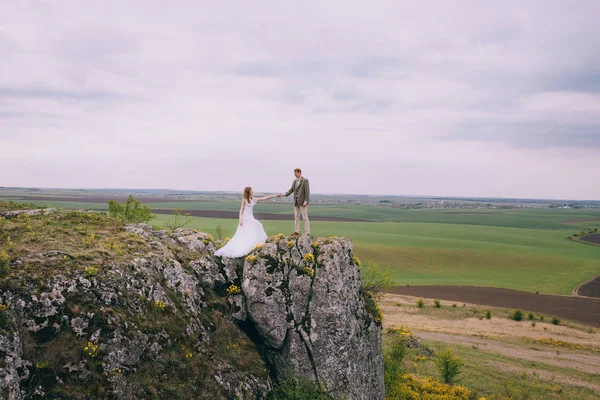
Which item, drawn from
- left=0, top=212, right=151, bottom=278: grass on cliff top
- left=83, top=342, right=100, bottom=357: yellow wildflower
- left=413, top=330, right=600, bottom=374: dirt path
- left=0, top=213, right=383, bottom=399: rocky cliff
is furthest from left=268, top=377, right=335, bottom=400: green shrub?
left=413, top=330, right=600, bottom=374: dirt path

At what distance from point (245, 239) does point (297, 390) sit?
8.69 meters

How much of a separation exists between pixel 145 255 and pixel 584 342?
2365 inches

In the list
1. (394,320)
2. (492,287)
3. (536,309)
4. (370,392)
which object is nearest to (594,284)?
(492,287)

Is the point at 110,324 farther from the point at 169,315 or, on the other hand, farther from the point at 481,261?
the point at 481,261

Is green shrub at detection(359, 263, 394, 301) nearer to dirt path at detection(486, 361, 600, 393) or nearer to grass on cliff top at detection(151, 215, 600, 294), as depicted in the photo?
dirt path at detection(486, 361, 600, 393)

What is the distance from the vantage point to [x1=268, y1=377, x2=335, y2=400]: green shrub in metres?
17.6

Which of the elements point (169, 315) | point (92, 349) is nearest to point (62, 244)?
point (169, 315)

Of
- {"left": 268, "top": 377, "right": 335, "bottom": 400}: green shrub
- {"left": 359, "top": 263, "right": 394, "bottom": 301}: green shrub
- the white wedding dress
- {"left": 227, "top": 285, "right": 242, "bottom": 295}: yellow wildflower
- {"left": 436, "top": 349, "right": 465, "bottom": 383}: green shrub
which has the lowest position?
{"left": 436, "top": 349, "right": 465, "bottom": 383}: green shrub

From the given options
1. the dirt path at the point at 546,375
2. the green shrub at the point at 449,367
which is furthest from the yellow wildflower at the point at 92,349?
the dirt path at the point at 546,375

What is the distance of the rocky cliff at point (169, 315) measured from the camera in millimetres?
12344

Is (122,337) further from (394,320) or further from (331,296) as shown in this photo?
(394,320)

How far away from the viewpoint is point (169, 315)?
15984 mm

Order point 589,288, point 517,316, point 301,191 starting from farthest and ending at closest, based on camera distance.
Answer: point 589,288 → point 517,316 → point 301,191

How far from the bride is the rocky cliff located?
544 millimetres
